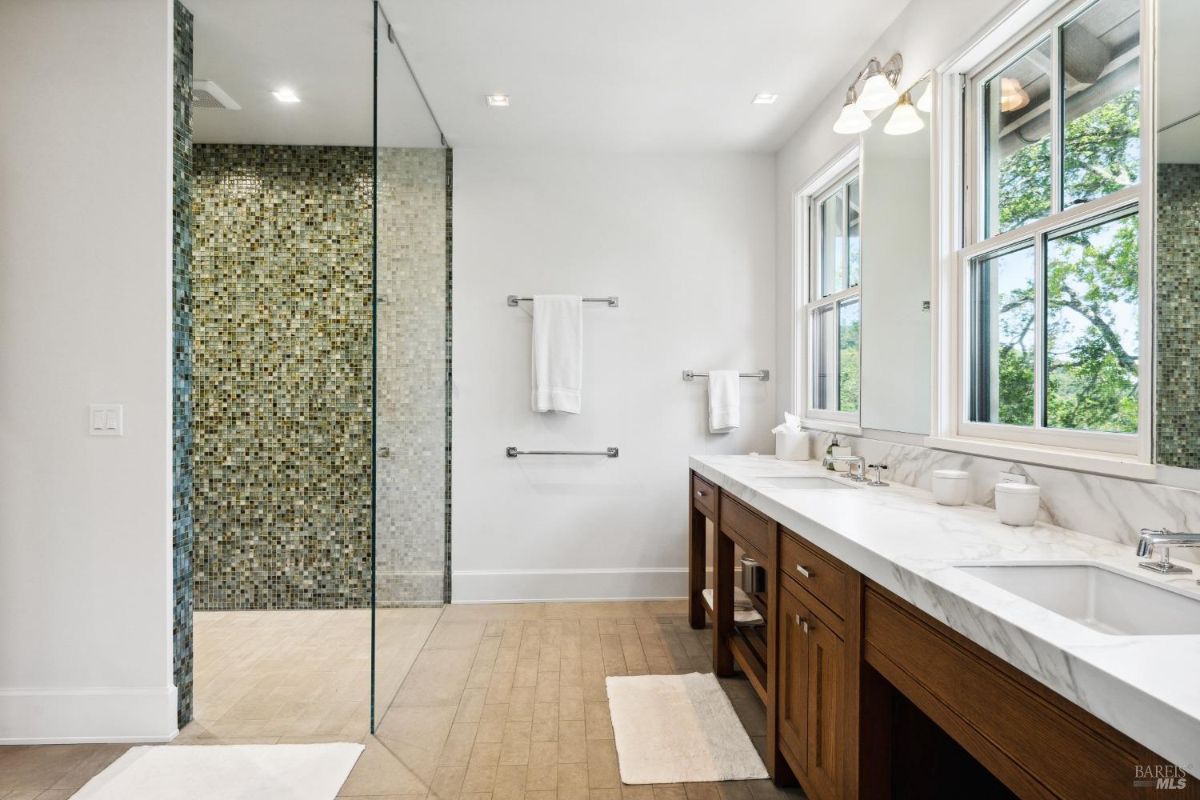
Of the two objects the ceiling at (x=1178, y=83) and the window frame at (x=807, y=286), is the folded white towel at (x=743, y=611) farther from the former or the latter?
the ceiling at (x=1178, y=83)

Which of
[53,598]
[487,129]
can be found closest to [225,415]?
[53,598]

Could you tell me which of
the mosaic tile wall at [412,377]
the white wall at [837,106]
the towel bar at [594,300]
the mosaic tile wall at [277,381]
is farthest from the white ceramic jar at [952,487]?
the mosaic tile wall at [277,381]

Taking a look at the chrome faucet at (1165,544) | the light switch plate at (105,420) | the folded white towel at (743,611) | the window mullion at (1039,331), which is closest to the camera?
the chrome faucet at (1165,544)

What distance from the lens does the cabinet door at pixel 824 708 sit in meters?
1.41

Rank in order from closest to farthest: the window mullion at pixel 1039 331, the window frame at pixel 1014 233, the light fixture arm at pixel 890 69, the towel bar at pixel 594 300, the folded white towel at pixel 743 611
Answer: the window frame at pixel 1014 233 → the window mullion at pixel 1039 331 → the light fixture arm at pixel 890 69 → the folded white towel at pixel 743 611 → the towel bar at pixel 594 300

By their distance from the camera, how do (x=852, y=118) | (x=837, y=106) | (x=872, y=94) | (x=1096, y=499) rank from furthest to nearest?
(x=837, y=106)
(x=852, y=118)
(x=872, y=94)
(x=1096, y=499)

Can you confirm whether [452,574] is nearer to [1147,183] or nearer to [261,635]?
[261,635]

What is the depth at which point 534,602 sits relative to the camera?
11.6ft

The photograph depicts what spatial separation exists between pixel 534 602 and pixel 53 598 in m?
2.08

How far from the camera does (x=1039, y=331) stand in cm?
175

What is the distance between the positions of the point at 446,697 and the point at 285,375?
1.92m

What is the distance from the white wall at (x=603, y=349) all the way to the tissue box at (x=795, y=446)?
55cm

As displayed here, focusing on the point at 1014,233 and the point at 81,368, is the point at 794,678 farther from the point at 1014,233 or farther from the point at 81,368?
the point at 81,368

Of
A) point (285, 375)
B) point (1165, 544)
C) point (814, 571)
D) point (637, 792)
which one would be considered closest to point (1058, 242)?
point (1165, 544)
